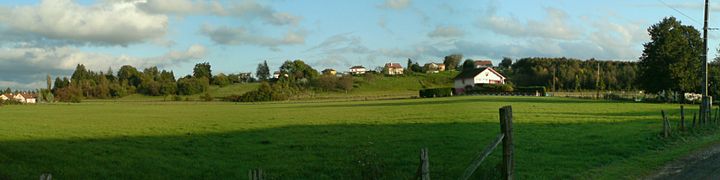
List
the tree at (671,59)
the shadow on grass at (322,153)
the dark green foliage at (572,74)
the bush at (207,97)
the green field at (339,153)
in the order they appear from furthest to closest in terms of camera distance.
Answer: the dark green foliage at (572,74), the bush at (207,97), the tree at (671,59), the shadow on grass at (322,153), the green field at (339,153)

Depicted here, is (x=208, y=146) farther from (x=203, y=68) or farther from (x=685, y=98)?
(x=203, y=68)

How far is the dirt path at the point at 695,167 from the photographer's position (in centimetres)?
1360

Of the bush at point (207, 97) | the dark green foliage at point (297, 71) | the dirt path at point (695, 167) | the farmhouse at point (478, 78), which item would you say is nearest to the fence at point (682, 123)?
the dirt path at point (695, 167)

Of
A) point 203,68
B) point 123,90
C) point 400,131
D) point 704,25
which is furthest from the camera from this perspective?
point 203,68

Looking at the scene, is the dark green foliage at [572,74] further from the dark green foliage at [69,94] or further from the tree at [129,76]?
the dark green foliage at [69,94]

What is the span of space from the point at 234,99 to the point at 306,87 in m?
22.2

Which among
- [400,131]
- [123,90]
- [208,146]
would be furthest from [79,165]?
[123,90]

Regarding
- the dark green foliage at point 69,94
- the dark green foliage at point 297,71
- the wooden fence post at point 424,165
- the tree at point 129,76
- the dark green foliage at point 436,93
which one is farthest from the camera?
the dark green foliage at point 297,71

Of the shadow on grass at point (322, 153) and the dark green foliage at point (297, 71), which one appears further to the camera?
the dark green foliage at point (297, 71)

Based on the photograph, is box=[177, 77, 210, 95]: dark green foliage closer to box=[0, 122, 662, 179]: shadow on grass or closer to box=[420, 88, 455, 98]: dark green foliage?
box=[420, 88, 455, 98]: dark green foliage

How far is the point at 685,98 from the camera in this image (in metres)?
73.4

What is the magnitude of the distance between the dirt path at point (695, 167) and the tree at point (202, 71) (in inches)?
5475

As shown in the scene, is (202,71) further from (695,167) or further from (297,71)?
(695,167)

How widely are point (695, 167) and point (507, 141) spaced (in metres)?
6.44
